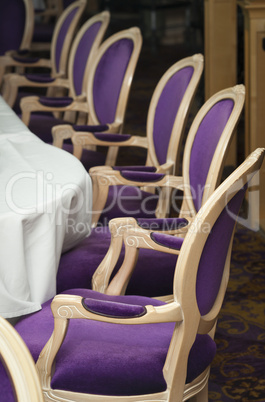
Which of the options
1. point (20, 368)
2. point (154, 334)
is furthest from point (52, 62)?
point (20, 368)

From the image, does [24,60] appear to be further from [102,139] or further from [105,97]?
[102,139]

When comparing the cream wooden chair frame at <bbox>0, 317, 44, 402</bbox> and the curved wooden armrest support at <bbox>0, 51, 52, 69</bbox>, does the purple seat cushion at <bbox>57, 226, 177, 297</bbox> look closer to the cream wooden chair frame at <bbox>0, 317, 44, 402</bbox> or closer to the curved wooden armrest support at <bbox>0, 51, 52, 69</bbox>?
the cream wooden chair frame at <bbox>0, 317, 44, 402</bbox>

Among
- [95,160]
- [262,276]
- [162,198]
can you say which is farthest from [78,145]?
[262,276]

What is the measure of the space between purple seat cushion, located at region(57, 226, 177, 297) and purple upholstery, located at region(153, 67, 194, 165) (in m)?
0.62

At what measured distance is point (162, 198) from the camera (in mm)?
2492

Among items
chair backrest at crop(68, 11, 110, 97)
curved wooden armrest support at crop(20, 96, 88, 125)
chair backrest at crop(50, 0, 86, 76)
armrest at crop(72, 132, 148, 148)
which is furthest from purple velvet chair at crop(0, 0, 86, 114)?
armrest at crop(72, 132, 148, 148)

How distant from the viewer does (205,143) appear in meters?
2.10

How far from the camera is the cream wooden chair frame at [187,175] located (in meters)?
1.94

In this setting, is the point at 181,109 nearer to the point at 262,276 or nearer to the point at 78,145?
the point at 78,145

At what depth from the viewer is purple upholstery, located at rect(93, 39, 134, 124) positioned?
10.2 feet

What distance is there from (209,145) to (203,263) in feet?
2.24

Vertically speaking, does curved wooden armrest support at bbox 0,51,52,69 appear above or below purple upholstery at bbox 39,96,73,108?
above

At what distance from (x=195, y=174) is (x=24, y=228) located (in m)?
0.69

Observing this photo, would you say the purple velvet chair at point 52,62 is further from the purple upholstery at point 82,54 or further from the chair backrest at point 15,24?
the chair backrest at point 15,24
